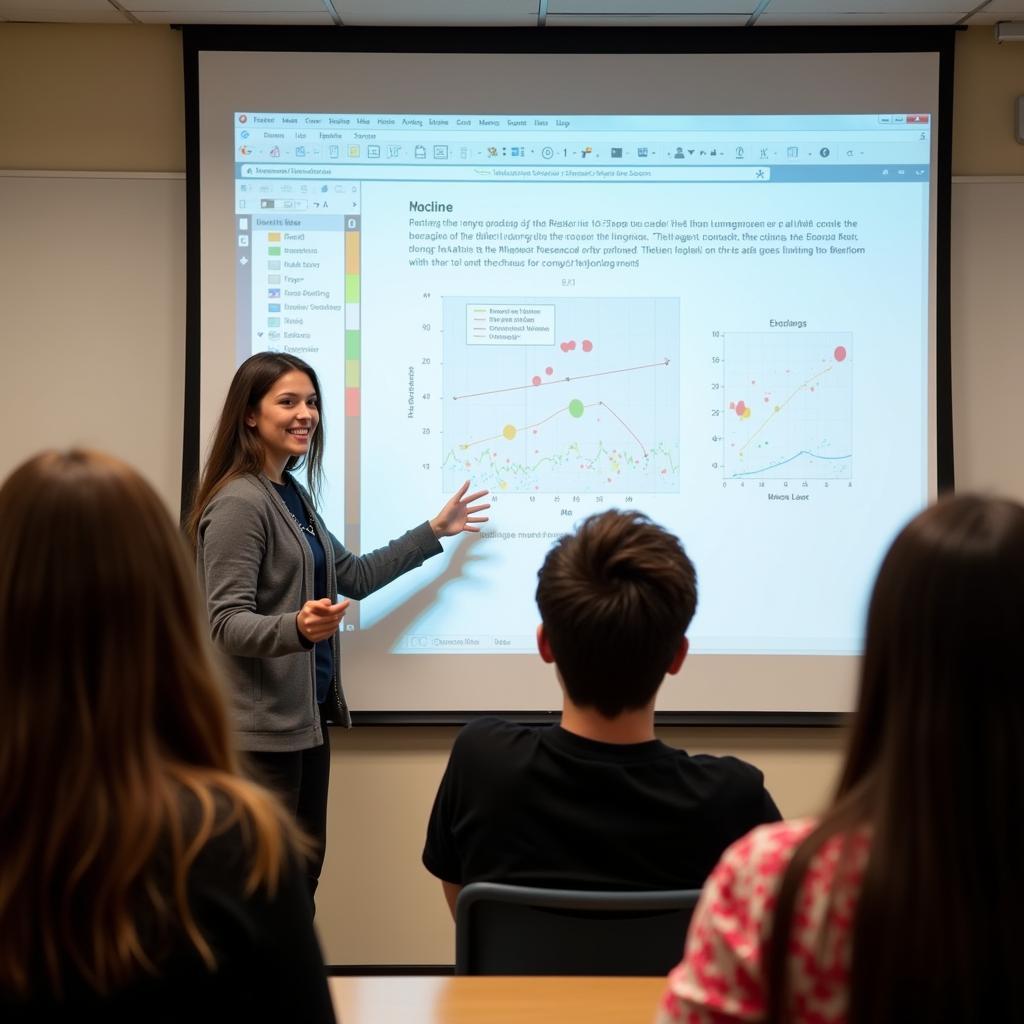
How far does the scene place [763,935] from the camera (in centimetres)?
79

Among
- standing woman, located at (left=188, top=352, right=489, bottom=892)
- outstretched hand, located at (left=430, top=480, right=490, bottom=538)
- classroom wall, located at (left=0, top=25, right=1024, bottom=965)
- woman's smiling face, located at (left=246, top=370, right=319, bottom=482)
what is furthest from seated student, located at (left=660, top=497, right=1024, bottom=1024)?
classroom wall, located at (left=0, top=25, right=1024, bottom=965)

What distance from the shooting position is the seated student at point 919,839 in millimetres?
729

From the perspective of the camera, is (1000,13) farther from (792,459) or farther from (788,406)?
(792,459)

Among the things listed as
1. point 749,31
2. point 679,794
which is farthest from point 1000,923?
point 749,31

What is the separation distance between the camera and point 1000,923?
73cm

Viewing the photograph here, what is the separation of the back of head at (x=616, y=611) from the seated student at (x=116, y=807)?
0.60m

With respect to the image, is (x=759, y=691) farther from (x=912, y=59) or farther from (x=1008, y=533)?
(x=1008, y=533)

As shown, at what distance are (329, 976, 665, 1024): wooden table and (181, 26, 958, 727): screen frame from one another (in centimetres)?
183

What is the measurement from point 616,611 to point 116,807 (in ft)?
2.45

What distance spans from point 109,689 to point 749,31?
284 cm

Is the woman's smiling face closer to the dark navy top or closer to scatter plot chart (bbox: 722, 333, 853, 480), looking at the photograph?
the dark navy top

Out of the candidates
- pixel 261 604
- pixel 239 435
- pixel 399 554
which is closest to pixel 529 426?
pixel 399 554

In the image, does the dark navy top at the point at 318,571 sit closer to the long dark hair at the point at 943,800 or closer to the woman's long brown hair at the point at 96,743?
the woman's long brown hair at the point at 96,743

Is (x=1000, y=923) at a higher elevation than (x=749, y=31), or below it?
below
